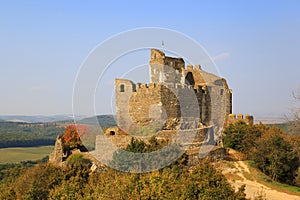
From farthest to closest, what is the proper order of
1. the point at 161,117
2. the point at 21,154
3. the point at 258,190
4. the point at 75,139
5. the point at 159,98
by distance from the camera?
1. the point at 21,154
2. the point at 75,139
3. the point at 159,98
4. the point at 161,117
5. the point at 258,190

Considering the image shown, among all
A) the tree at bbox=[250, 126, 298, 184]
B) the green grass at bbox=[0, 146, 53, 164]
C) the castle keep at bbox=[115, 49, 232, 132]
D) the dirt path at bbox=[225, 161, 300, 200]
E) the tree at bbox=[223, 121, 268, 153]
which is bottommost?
the green grass at bbox=[0, 146, 53, 164]

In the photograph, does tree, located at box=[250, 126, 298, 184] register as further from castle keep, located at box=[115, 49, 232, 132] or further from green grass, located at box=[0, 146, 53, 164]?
green grass, located at box=[0, 146, 53, 164]

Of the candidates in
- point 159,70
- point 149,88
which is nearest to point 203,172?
Result: point 149,88

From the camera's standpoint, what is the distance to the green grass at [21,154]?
247 ft

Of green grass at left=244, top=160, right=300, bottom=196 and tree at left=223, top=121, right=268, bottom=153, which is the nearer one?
green grass at left=244, top=160, right=300, bottom=196

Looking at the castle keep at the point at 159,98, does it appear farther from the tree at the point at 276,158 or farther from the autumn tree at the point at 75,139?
the tree at the point at 276,158

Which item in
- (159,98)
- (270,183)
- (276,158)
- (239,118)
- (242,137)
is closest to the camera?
(270,183)

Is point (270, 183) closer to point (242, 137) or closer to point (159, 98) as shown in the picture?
point (242, 137)

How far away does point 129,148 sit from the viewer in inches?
729

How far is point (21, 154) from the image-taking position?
82.8 metres

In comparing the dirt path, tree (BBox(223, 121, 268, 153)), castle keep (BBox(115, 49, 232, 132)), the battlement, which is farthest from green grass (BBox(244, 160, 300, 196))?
the battlement

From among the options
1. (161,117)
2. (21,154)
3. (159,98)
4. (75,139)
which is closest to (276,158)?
(161,117)

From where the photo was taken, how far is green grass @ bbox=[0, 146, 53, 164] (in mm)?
75188

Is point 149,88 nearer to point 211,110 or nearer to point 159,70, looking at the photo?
point 159,70
